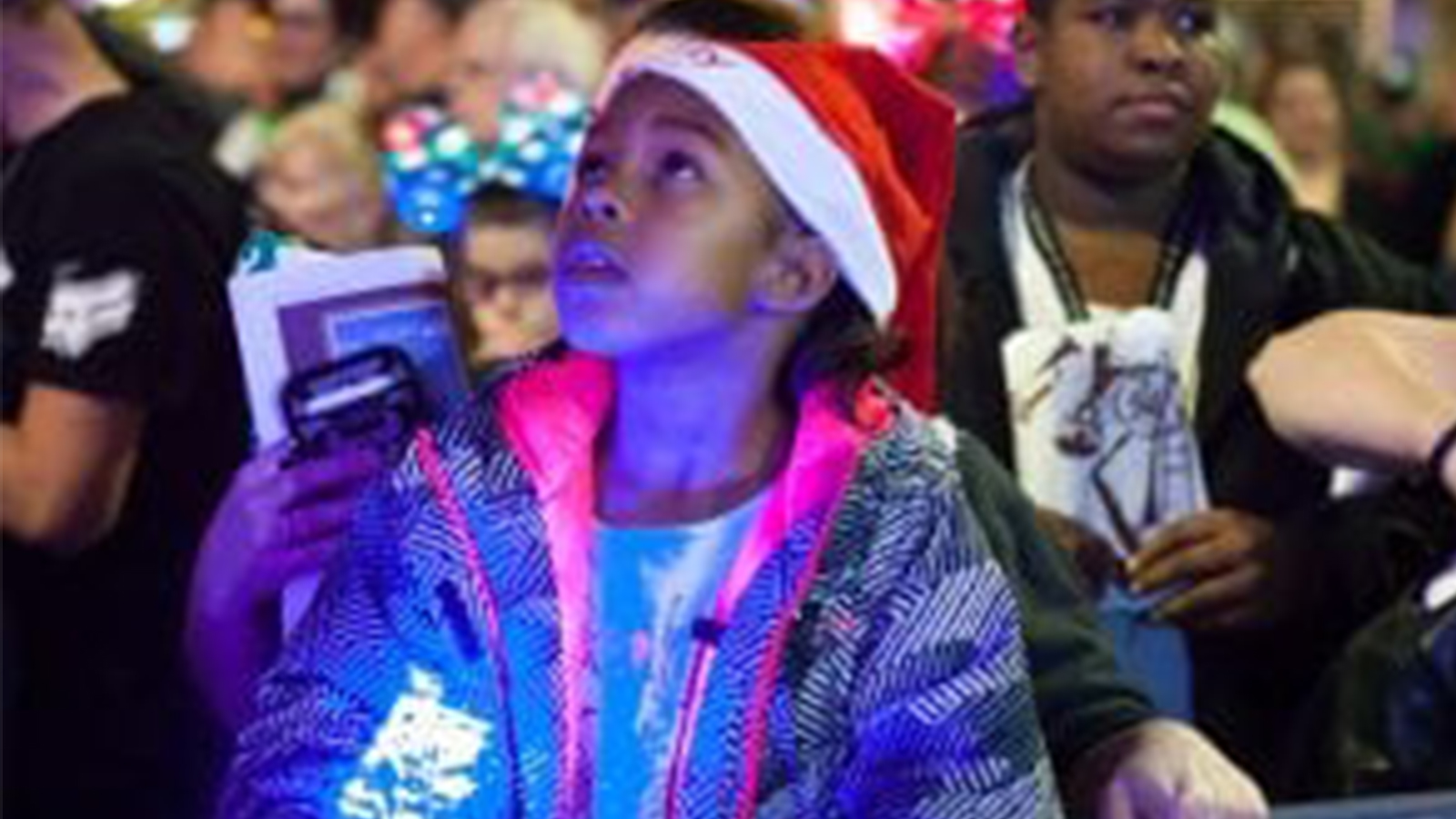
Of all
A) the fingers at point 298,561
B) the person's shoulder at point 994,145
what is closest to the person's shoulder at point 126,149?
the fingers at point 298,561

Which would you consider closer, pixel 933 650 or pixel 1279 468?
pixel 933 650

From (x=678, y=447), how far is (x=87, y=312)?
2.64 feet

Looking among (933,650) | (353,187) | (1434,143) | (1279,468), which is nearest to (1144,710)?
(933,650)

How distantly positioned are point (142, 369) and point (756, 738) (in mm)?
940

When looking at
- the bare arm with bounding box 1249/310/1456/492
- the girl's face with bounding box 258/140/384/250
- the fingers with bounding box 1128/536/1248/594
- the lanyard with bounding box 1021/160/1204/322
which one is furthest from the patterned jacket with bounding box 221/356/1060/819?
the girl's face with bounding box 258/140/384/250

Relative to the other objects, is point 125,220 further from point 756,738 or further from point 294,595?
point 756,738

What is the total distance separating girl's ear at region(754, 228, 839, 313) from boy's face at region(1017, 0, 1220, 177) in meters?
0.78

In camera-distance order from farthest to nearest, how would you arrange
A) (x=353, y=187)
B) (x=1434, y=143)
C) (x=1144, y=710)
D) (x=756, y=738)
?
(x=1434, y=143) < (x=353, y=187) < (x=1144, y=710) < (x=756, y=738)

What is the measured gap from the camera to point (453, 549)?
1.62 m

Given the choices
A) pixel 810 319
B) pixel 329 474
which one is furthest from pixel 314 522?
pixel 810 319

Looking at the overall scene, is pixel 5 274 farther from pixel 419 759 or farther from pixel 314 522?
pixel 419 759

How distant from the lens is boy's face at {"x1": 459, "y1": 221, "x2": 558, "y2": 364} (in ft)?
9.57

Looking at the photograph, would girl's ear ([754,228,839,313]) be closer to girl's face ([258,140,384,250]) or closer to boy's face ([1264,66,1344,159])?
girl's face ([258,140,384,250])

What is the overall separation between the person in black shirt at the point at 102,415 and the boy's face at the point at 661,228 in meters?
0.74
